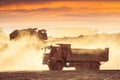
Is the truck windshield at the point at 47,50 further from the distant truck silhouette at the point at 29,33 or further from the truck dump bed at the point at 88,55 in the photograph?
the distant truck silhouette at the point at 29,33

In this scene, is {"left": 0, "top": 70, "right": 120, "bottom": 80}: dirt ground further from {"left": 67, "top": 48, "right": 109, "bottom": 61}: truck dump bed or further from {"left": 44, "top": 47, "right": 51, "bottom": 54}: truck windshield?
{"left": 44, "top": 47, "right": 51, "bottom": 54}: truck windshield

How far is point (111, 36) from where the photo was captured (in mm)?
129375

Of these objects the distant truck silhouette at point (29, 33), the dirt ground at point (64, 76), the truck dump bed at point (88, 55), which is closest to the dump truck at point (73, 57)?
the truck dump bed at point (88, 55)

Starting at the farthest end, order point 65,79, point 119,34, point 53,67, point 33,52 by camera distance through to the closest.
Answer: point 119,34 → point 33,52 → point 53,67 → point 65,79

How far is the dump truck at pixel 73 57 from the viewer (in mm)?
55062

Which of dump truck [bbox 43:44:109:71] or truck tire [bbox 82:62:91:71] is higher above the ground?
dump truck [bbox 43:44:109:71]

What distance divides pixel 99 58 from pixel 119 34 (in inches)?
3322

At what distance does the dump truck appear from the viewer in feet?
181

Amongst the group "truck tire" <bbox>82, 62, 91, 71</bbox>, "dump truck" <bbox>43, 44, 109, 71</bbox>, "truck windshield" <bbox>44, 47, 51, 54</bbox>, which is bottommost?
"truck tire" <bbox>82, 62, 91, 71</bbox>

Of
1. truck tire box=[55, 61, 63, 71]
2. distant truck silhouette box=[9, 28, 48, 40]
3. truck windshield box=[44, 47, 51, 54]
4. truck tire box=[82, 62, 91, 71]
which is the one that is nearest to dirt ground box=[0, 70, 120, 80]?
truck tire box=[55, 61, 63, 71]

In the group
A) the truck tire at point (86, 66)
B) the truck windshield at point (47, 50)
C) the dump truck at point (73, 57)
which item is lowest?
the truck tire at point (86, 66)

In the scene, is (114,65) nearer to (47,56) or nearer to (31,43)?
(31,43)

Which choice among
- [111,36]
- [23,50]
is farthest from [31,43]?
[111,36]

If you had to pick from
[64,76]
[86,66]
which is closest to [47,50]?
[86,66]
